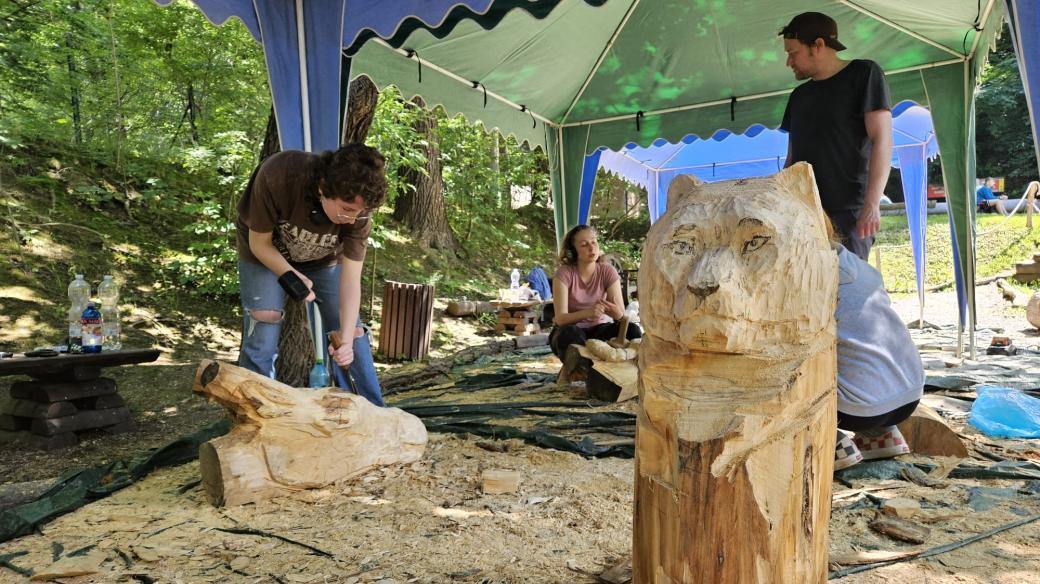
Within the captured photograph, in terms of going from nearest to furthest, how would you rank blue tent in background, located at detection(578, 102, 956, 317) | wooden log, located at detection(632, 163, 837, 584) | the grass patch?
wooden log, located at detection(632, 163, 837, 584)
blue tent in background, located at detection(578, 102, 956, 317)
the grass patch

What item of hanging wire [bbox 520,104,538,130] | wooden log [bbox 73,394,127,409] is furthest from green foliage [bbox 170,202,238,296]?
hanging wire [bbox 520,104,538,130]

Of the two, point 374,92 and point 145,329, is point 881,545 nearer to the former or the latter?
point 374,92

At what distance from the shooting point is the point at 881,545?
1896mm

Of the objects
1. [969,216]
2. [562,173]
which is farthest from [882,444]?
[562,173]

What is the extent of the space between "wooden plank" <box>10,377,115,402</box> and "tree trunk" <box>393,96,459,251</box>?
6.82m

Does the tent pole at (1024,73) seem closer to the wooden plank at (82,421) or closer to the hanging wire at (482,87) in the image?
the hanging wire at (482,87)

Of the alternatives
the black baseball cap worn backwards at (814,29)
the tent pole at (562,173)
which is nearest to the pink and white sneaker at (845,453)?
the black baseball cap worn backwards at (814,29)

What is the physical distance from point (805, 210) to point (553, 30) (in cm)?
435

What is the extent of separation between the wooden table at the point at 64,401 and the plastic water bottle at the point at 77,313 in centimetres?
17

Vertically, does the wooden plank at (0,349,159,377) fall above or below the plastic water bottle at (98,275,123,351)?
below

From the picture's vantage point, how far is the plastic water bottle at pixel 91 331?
3510 millimetres

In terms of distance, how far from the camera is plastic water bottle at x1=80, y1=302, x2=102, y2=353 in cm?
351

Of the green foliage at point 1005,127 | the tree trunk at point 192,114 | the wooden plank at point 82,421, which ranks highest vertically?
the green foliage at point 1005,127

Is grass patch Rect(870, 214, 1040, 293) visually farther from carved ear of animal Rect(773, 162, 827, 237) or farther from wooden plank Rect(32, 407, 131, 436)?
wooden plank Rect(32, 407, 131, 436)
